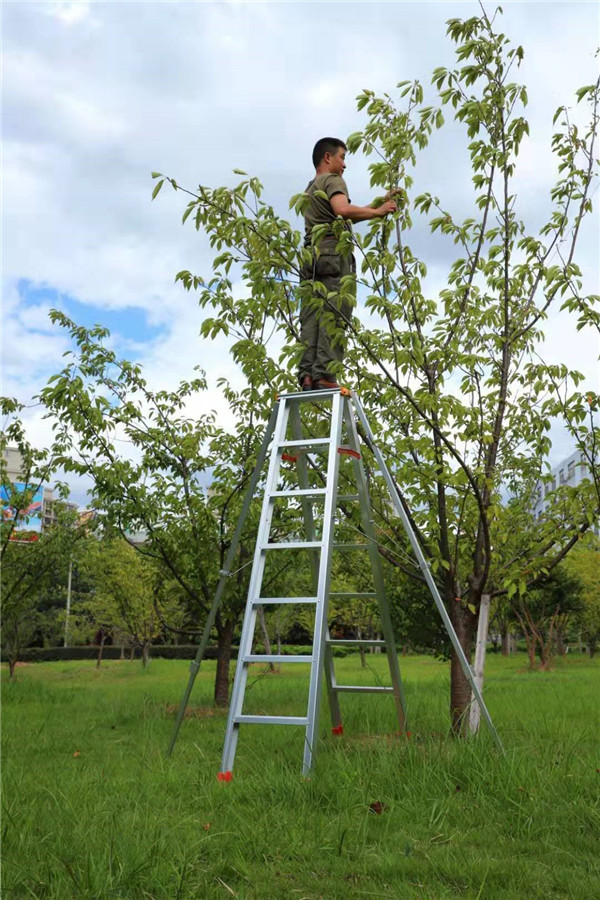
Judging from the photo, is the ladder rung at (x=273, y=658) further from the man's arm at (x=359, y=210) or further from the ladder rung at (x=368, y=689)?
the man's arm at (x=359, y=210)

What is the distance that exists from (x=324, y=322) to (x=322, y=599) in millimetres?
2005

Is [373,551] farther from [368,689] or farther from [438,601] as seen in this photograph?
[368,689]

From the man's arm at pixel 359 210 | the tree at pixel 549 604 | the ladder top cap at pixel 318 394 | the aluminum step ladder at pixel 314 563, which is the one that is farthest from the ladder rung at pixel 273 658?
the tree at pixel 549 604

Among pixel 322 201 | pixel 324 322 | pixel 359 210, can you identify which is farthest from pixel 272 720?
pixel 322 201

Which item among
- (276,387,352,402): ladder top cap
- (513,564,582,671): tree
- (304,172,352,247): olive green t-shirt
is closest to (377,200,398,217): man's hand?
(304,172,352,247): olive green t-shirt

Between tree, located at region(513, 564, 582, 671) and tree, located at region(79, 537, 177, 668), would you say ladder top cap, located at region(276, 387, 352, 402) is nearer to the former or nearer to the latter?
tree, located at region(513, 564, 582, 671)

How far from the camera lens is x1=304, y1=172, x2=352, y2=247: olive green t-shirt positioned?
212 inches

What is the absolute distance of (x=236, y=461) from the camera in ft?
33.9

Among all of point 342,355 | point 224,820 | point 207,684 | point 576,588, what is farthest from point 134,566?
point 224,820

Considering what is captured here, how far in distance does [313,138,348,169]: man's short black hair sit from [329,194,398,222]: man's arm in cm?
68

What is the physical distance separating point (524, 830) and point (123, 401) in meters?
7.89

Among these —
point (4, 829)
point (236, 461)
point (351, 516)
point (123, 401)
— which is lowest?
point (4, 829)

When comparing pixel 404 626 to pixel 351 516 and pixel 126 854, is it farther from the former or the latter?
pixel 126 854

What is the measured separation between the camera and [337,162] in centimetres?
570
